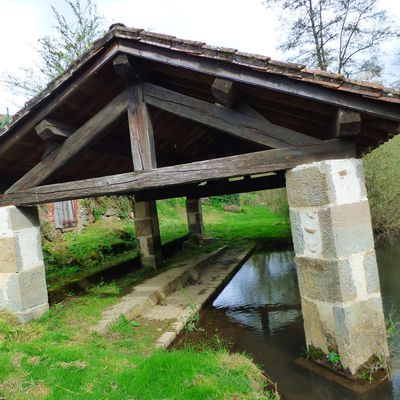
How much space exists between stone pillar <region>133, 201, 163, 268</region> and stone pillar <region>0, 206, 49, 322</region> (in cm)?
367

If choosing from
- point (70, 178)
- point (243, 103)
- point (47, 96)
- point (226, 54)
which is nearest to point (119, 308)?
point (70, 178)

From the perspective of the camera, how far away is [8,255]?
4203 mm

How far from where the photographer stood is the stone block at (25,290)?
4148 millimetres

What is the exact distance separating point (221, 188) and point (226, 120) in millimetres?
5344

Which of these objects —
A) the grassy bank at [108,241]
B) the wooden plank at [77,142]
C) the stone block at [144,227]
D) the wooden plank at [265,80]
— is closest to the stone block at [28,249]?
the wooden plank at [77,142]

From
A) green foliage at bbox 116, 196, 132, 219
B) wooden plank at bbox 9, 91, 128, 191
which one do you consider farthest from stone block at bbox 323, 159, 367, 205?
green foliage at bbox 116, 196, 132, 219

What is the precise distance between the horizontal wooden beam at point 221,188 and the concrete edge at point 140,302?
189cm

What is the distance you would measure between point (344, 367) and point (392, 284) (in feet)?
12.5

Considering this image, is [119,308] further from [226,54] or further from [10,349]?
[226,54]

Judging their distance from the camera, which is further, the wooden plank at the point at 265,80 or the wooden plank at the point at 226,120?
the wooden plank at the point at 226,120

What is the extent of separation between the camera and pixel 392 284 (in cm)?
604

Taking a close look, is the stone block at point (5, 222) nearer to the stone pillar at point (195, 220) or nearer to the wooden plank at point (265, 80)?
the wooden plank at point (265, 80)

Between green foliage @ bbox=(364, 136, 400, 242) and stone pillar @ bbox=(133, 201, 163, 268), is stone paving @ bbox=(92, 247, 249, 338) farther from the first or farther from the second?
green foliage @ bbox=(364, 136, 400, 242)

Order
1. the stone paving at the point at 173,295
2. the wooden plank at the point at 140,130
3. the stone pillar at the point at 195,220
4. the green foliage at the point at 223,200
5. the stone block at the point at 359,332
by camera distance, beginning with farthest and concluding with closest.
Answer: the green foliage at the point at 223,200, the stone pillar at the point at 195,220, the stone paving at the point at 173,295, the wooden plank at the point at 140,130, the stone block at the point at 359,332
